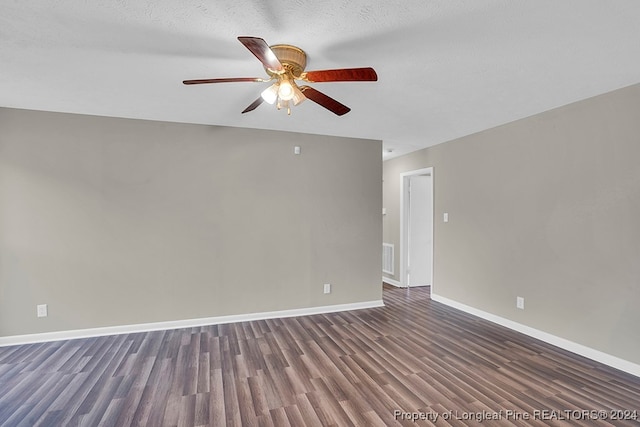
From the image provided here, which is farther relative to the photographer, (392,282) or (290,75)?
(392,282)

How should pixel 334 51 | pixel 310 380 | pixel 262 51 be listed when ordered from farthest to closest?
pixel 310 380, pixel 334 51, pixel 262 51

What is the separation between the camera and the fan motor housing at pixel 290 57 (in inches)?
77.5

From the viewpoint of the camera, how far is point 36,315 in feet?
10.5

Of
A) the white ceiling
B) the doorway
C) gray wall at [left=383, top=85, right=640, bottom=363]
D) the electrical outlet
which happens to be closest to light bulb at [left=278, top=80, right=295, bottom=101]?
the white ceiling

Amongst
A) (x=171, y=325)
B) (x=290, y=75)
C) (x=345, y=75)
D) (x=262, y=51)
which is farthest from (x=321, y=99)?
(x=171, y=325)

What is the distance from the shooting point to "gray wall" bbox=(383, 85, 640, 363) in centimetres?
264

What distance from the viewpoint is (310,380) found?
8.08ft

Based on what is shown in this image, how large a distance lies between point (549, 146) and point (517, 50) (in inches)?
→ 65.0

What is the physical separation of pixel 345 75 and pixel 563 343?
3.33 meters

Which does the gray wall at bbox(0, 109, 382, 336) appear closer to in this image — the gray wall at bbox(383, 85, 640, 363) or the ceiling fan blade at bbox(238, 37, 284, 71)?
the gray wall at bbox(383, 85, 640, 363)

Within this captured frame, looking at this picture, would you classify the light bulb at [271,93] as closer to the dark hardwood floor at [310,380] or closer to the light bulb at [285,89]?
the light bulb at [285,89]

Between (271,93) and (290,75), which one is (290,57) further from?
(271,93)

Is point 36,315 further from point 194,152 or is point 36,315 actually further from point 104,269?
point 194,152

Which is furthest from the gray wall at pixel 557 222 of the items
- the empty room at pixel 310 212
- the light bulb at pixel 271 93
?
the light bulb at pixel 271 93
